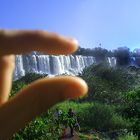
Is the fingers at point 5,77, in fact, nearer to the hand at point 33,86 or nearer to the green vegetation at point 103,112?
the hand at point 33,86

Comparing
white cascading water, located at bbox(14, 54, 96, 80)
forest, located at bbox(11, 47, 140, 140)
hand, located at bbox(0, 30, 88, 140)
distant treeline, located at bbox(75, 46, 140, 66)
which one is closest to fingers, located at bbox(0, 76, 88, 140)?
hand, located at bbox(0, 30, 88, 140)

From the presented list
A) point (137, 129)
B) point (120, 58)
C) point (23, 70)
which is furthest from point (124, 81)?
point (137, 129)

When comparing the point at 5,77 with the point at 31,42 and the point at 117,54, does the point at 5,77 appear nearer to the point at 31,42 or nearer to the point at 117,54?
the point at 31,42

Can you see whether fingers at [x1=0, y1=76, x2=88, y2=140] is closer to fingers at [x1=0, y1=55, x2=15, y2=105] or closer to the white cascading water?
fingers at [x1=0, y1=55, x2=15, y2=105]

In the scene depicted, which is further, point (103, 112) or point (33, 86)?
point (103, 112)

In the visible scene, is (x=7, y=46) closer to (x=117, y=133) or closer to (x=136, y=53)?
(x=117, y=133)

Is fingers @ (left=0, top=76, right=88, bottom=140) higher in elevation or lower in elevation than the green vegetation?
higher

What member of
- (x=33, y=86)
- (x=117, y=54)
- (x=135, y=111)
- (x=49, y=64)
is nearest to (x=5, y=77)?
(x=33, y=86)

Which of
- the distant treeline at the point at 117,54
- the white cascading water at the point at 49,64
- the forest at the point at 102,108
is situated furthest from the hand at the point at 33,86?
the distant treeline at the point at 117,54
